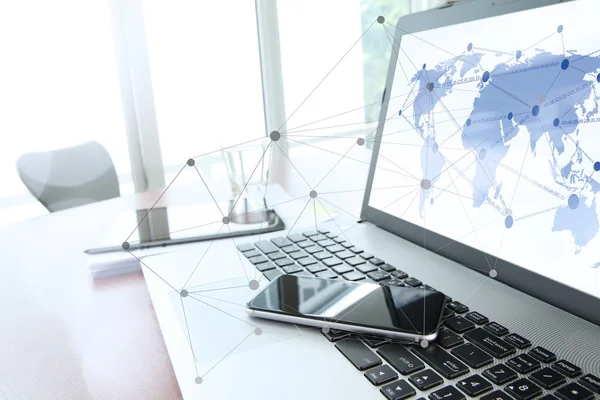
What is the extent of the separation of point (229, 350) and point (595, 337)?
30 cm

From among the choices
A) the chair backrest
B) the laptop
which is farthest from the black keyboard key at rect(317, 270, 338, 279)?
the chair backrest

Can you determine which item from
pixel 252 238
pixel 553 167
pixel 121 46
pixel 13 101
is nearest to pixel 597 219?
pixel 553 167

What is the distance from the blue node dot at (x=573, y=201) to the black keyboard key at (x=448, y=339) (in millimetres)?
158

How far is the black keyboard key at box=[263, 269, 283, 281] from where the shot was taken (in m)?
0.55

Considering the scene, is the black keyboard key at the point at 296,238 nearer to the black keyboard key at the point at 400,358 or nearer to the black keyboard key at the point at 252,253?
the black keyboard key at the point at 252,253

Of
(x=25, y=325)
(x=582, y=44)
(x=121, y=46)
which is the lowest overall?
(x=25, y=325)

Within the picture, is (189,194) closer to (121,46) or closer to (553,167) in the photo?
(553,167)

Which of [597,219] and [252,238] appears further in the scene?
[252,238]

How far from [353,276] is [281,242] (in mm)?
154

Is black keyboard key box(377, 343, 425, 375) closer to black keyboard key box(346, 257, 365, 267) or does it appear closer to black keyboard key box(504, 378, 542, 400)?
black keyboard key box(504, 378, 542, 400)

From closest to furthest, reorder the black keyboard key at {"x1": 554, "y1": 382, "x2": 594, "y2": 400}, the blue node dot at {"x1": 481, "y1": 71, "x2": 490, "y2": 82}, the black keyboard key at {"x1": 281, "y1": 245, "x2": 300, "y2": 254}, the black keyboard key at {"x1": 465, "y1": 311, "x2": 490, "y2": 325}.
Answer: the black keyboard key at {"x1": 554, "y1": 382, "x2": 594, "y2": 400} → the black keyboard key at {"x1": 465, "y1": 311, "x2": 490, "y2": 325} → the blue node dot at {"x1": 481, "y1": 71, "x2": 490, "y2": 82} → the black keyboard key at {"x1": 281, "y1": 245, "x2": 300, "y2": 254}

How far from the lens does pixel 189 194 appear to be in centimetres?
108

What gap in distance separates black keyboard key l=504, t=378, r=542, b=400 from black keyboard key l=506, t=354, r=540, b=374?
0.01 m
